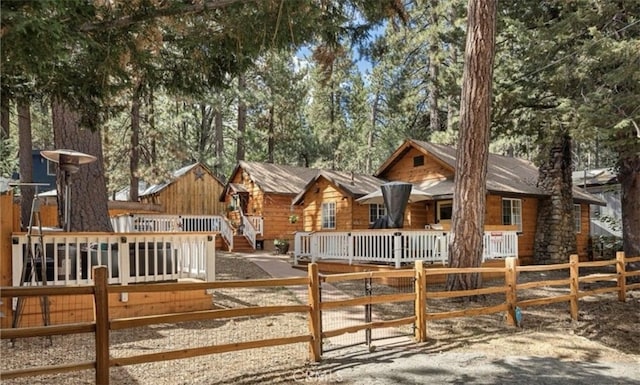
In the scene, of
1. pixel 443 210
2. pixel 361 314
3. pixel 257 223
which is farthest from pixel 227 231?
pixel 361 314

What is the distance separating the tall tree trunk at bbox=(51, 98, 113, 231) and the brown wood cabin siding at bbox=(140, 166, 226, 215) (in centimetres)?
1411

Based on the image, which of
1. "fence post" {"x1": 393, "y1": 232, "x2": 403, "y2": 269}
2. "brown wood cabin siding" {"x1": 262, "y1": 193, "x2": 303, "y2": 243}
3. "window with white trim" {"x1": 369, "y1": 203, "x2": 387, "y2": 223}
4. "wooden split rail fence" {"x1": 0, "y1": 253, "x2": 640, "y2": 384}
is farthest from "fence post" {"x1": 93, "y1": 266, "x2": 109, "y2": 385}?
"brown wood cabin siding" {"x1": 262, "y1": 193, "x2": 303, "y2": 243}

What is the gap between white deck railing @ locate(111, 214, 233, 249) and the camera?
52.7 feet

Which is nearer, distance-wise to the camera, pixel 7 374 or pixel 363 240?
pixel 7 374

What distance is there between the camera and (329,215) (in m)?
18.6

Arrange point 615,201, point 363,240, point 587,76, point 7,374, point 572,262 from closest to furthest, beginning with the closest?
point 7,374 → point 572,262 → point 587,76 → point 363,240 → point 615,201

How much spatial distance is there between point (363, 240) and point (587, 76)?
655 cm

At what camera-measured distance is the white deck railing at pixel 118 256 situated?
6.30m

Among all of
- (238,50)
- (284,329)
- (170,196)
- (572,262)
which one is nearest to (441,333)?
(284,329)

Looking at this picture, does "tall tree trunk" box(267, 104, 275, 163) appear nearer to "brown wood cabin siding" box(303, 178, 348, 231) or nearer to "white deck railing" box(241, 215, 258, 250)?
"white deck railing" box(241, 215, 258, 250)

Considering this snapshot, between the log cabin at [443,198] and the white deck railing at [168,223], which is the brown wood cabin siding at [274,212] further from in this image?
the white deck railing at [168,223]

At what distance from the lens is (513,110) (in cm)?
1330

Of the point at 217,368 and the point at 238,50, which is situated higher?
the point at 238,50

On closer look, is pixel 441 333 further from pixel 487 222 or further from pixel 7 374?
pixel 487 222
